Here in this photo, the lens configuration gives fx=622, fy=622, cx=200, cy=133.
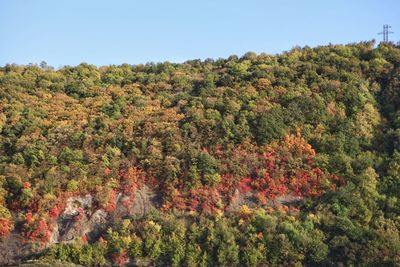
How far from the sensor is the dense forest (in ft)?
164

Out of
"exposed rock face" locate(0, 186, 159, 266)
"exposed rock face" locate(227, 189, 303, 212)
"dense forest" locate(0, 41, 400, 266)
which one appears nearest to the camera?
"dense forest" locate(0, 41, 400, 266)

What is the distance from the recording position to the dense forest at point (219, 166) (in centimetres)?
5006

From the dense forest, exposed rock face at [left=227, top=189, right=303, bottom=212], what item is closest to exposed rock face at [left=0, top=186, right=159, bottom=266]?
the dense forest

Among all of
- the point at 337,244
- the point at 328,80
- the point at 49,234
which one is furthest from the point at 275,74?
the point at 49,234

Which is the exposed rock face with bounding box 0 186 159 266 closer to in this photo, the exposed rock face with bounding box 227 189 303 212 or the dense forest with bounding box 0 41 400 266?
the dense forest with bounding box 0 41 400 266

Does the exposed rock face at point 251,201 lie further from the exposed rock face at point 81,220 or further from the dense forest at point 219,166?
the exposed rock face at point 81,220

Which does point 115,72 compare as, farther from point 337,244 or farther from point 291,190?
point 337,244

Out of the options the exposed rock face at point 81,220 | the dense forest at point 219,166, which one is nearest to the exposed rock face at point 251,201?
the dense forest at point 219,166

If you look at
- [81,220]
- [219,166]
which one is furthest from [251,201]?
[81,220]

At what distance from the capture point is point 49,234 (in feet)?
173

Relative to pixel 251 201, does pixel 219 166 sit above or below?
above

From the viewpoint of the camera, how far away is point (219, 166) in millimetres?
57781

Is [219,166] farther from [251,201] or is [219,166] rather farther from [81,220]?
[81,220]

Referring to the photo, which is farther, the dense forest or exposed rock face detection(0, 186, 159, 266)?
exposed rock face detection(0, 186, 159, 266)
